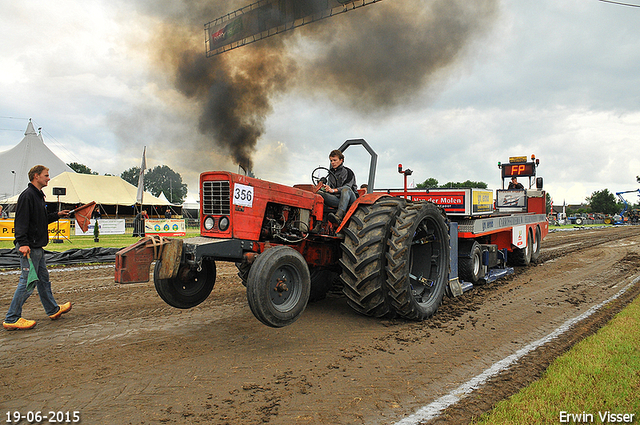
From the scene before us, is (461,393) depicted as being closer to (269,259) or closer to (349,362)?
(349,362)

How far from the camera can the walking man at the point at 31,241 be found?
15.5ft

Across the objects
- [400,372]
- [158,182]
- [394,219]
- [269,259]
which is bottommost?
[400,372]

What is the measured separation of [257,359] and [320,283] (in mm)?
2406

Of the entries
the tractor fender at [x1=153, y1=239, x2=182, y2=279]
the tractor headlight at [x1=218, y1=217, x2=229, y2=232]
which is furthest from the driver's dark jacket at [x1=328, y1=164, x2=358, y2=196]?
the tractor fender at [x1=153, y1=239, x2=182, y2=279]

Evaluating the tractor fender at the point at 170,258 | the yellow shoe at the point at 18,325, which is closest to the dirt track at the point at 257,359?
the yellow shoe at the point at 18,325

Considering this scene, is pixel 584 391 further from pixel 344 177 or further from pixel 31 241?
pixel 31 241

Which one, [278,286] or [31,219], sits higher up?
[31,219]

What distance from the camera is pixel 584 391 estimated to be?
3.16 m

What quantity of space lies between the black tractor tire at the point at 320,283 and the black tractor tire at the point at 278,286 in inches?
73.4

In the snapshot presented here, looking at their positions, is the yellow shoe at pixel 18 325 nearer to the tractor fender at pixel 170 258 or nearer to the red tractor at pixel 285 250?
the red tractor at pixel 285 250

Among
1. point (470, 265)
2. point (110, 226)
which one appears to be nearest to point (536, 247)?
point (470, 265)

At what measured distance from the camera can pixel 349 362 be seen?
382 centimetres

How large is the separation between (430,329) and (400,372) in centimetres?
147

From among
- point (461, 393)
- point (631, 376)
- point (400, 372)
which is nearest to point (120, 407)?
point (400, 372)
